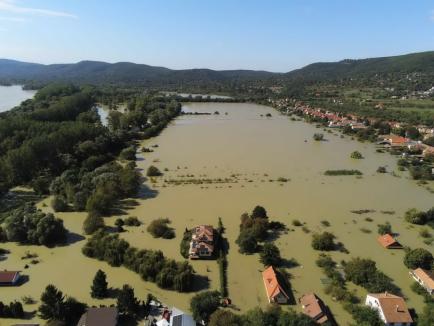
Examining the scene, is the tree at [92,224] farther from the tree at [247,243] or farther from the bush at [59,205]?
the tree at [247,243]

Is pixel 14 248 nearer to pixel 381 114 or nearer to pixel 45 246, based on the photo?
pixel 45 246

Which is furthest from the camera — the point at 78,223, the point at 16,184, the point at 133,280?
the point at 16,184

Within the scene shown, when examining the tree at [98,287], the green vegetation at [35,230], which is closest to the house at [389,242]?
the tree at [98,287]

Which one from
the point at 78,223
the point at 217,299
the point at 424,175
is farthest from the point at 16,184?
the point at 424,175

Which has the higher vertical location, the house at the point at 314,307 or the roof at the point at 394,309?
the roof at the point at 394,309

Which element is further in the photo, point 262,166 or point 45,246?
point 262,166
